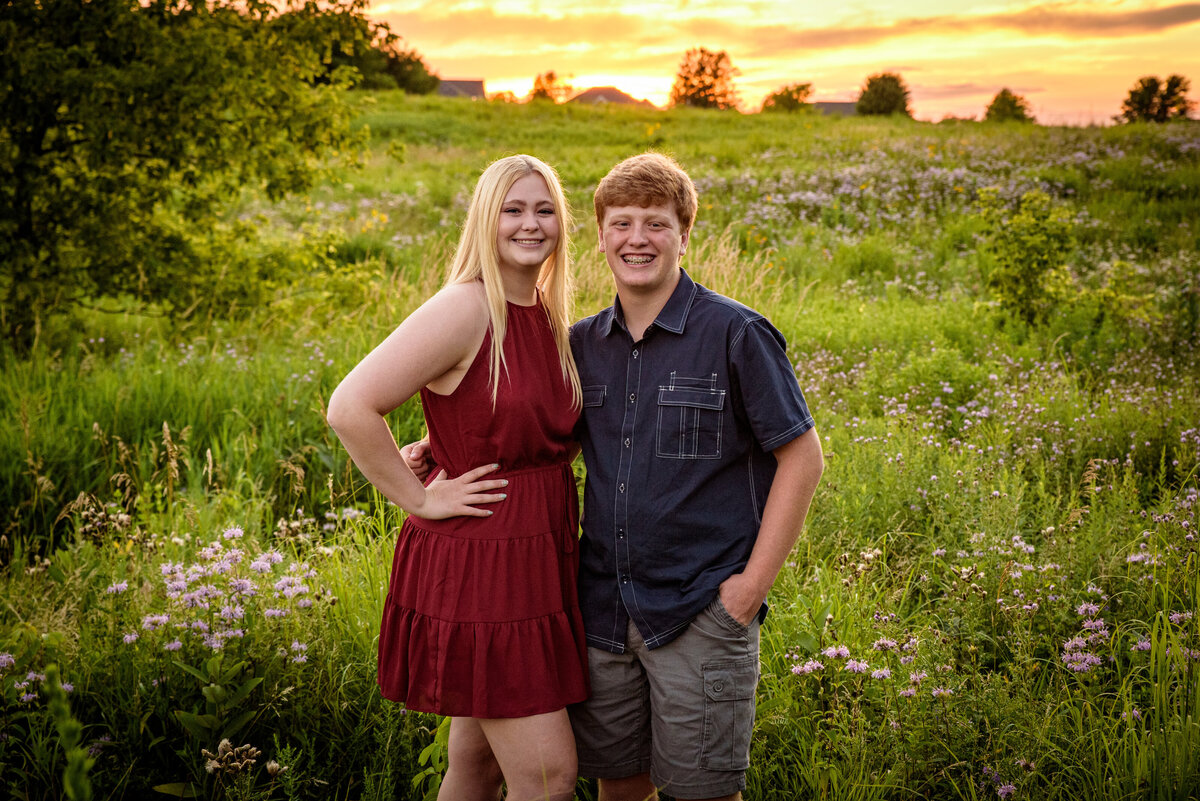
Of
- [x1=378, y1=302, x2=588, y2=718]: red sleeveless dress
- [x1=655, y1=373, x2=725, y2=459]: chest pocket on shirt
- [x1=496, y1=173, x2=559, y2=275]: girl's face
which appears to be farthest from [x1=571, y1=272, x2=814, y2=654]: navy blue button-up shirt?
[x1=496, y1=173, x2=559, y2=275]: girl's face

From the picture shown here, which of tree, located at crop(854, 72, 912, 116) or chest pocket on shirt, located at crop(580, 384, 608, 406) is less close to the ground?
tree, located at crop(854, 72, 912, 116)

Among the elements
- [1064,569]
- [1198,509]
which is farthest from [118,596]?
[1198,509]

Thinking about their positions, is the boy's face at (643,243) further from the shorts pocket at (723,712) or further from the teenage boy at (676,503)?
the shorts pocket at (723,712)

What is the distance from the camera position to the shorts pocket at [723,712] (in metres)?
2.26

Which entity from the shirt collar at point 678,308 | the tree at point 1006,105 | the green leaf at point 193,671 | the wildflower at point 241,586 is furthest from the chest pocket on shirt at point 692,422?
the tree at point 1006,105

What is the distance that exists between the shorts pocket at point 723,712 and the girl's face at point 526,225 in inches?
50.5

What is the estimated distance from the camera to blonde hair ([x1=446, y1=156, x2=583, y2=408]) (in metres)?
2.41

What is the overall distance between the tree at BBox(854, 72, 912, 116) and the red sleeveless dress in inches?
2229

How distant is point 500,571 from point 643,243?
101 cm

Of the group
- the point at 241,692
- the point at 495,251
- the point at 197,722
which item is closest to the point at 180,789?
the point at 197,722

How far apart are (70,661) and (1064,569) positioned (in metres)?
3.99

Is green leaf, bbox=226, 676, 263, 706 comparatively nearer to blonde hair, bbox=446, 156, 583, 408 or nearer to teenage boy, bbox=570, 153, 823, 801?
teenage boy, bbox=570, 153, 823, 801

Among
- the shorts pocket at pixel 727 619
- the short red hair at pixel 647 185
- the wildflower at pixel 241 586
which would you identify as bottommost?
the wildflower at pixel 241 586

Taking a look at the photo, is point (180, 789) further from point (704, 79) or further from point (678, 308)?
point (704, 79)
